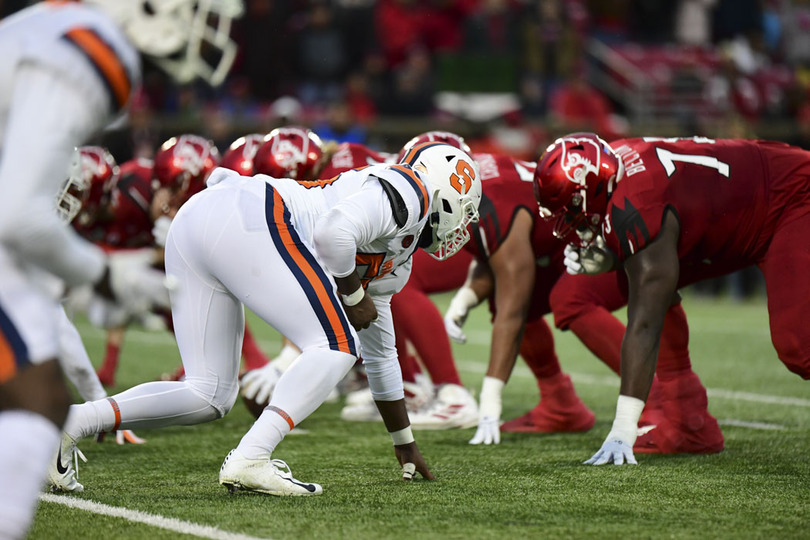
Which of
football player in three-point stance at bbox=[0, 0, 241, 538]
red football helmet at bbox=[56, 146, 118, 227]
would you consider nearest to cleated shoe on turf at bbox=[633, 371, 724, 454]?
football player in three-point stance at bbox=[0, 0, 241, 538]

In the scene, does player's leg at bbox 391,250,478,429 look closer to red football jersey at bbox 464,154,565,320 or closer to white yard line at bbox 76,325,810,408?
red football jersey at bbox 464,154,565,320

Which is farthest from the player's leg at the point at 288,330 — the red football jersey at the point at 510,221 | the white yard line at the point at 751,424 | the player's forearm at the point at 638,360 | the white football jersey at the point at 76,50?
the white yard line at the point at 751,424

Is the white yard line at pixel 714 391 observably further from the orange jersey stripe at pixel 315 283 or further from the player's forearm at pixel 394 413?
the orange jersey stripe at pixel 315 283

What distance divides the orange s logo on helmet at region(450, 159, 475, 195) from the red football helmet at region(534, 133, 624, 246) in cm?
60

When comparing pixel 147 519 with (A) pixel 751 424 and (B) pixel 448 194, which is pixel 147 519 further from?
(A) pixel 751 424

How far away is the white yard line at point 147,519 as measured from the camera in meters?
3.15

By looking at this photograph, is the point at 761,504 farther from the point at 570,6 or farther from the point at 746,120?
the point at 570,6

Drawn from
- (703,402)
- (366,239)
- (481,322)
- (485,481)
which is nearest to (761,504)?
(485,481)

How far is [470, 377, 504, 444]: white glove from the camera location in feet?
16.5

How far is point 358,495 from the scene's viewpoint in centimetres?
381

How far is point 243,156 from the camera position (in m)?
5.85

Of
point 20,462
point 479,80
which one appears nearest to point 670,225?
point 20,462

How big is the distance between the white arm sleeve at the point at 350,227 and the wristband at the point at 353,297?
0.09m

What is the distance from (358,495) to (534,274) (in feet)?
5.81
